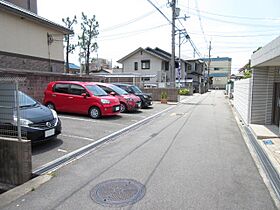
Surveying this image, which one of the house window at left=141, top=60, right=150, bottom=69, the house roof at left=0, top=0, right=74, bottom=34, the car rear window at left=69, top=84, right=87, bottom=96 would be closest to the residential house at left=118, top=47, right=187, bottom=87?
the house window at left=141, top=60, right=150, bottom=69

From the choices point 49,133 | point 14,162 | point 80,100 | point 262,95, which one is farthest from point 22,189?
point 262,95

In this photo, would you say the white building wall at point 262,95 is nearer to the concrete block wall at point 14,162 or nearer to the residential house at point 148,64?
the concrete block wall at point 14,162

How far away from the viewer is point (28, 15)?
1307 cm

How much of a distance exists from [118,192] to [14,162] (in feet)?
6.96

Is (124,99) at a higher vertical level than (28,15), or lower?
lower

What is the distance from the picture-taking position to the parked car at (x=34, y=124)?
4527 millimetres

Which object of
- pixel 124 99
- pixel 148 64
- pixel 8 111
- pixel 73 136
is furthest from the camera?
pixel 148 64

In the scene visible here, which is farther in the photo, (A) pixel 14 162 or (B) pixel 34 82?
(B) pixel 34 82

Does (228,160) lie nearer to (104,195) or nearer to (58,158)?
(104,195)

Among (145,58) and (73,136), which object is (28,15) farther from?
(145,58)

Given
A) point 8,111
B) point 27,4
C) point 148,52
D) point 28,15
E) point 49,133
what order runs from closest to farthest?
point 8,111 < point 49,133 < point 28,15 < point 27,4 < point 148,52

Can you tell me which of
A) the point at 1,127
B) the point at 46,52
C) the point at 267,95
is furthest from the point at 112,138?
the point at 46,52

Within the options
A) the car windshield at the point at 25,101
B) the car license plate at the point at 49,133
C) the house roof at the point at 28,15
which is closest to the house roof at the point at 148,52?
the house roof at the point at 28,15

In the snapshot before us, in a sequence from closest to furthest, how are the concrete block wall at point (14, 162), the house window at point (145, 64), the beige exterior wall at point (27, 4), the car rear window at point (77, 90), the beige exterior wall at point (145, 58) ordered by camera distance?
the concrete block wall at point (14, 162) → the car rear window at point (77, 90) → the beige exterior wall at point (27, 4) → the beige exterior wall at point (145, 58) → the house window at point (145, 64)
